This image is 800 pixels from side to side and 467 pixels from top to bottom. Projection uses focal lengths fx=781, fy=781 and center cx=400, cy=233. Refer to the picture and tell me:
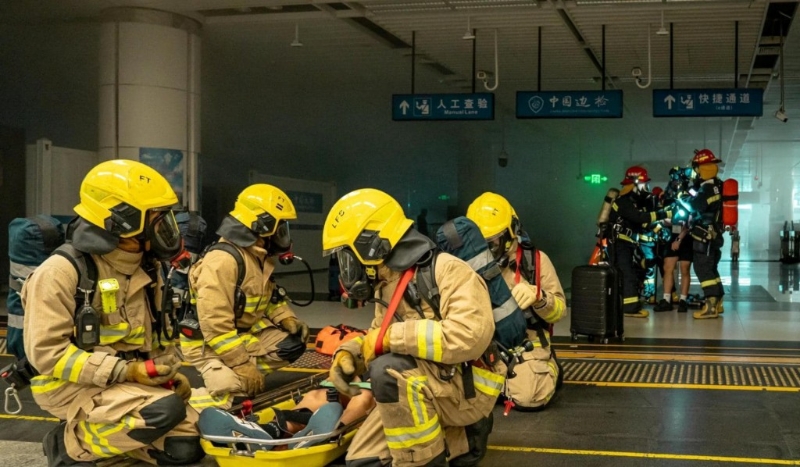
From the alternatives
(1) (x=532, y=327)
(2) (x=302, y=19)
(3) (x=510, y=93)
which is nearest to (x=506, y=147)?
(3) (x=510, y=93)

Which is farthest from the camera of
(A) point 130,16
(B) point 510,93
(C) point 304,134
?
(C) point 304,134

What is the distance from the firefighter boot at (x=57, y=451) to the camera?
387cm

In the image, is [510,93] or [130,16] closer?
[130,16]

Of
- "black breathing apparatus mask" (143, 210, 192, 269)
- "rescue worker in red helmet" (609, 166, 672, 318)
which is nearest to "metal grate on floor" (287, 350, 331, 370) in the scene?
"black breathing apparatus mask" (143, 210, 192, 269)

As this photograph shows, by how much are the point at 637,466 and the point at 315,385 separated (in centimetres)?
212

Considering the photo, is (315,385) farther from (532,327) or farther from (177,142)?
(177,142)

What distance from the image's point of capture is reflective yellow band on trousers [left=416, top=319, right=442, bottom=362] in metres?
3.38

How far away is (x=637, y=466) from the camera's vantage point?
4094 millimetres

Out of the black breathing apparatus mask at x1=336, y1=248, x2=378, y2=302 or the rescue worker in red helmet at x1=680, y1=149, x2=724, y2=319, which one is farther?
the rescue worker in red helmet at x1=680, y1=149, x2=724, y2=319

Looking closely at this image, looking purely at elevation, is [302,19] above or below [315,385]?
above

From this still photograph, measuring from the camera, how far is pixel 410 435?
137 inches

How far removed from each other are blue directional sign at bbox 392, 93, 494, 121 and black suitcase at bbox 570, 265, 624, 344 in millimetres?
4477

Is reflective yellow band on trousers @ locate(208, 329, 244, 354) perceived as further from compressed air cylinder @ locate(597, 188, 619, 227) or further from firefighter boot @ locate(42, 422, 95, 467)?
compressed air cylinder @ locate(597, 188, 619, 227)

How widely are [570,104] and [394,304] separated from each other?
8.79 metres
